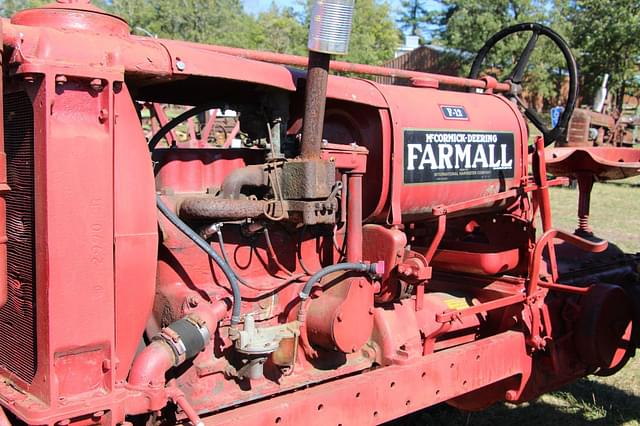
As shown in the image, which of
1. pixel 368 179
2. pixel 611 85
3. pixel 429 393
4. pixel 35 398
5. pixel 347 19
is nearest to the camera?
pixel 35 398

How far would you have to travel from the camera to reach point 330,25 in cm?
260

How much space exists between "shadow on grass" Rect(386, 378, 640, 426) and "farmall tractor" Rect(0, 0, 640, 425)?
0.67 m

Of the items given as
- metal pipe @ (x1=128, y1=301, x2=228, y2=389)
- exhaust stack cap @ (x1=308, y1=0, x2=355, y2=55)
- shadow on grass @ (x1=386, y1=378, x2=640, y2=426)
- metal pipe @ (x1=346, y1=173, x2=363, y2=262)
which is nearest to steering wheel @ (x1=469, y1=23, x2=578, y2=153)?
metal pipe @ (x1=346, y1=173, x2=363, y2=262)

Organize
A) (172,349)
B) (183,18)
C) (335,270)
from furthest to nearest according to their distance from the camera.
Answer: (183,18), (335,270), (172,349)

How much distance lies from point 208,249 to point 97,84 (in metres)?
0.72

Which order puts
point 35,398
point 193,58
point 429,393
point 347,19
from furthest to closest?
point 429,393, point 347,19, point 193,58, point 35,398

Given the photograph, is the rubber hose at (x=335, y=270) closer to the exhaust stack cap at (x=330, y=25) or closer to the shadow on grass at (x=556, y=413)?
the exhaust stack cap at (x=330, y=25)

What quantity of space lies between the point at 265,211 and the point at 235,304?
0.40 m

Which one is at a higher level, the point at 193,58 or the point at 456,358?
the point at 193,58

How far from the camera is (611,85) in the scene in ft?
91.2

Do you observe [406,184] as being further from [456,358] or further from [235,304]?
[235,304]

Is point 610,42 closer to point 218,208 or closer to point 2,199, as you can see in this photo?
point 218,208

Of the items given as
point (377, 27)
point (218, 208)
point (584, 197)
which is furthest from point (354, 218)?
point (377, 27)

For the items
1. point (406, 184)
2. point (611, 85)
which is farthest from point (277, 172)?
point (611, 85)
